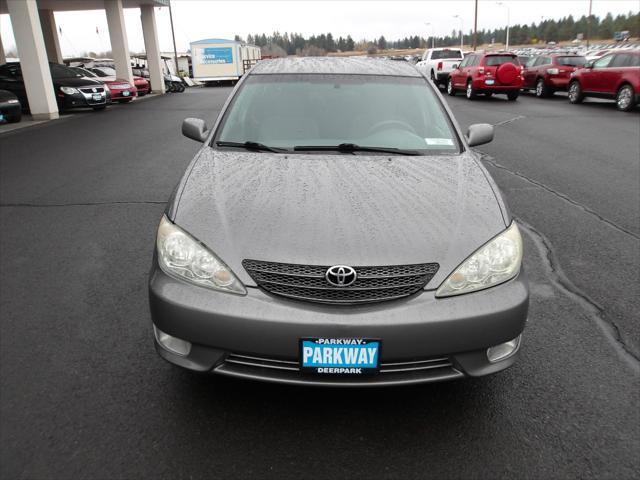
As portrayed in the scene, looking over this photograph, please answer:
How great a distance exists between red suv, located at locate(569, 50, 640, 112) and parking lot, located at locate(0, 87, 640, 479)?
481 inches

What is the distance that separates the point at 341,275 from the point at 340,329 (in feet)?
0.74

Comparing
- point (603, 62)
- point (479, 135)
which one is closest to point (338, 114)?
point (479, 135)

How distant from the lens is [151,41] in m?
28.2

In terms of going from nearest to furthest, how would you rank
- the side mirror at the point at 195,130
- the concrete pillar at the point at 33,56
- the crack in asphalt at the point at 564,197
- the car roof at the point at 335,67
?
the side mirror at the point at 195,130
the car roof at the point at 335,67
the crack in asphalt at the point at 564,197
the concrete pillar at the point at 33,56

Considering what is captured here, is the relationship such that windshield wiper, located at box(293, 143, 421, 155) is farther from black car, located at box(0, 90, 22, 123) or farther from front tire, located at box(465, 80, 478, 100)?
front tire, located at box(465, 80, 478, 100)

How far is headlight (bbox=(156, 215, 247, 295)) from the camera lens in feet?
7.70

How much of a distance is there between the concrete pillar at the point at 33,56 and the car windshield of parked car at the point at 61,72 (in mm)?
2859

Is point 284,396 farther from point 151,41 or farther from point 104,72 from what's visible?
point 151,41

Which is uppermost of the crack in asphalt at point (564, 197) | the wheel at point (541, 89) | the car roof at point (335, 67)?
the car roof at point (335, 67)

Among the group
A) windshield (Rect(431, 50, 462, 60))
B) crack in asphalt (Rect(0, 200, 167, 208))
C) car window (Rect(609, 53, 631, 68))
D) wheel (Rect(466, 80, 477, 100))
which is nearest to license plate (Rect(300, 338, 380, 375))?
crack in asphalt (Rect(0, 200, 167, 208))

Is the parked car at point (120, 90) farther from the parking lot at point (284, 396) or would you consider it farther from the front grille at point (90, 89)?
the parking lot at point (284, 396)

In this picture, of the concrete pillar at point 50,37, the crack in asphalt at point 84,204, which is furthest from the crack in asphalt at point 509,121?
the concrete pillar at point 50,37

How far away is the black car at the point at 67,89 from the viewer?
1772 centimetres

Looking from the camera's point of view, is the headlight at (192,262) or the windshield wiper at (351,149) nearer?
the headlight at (192,262)
